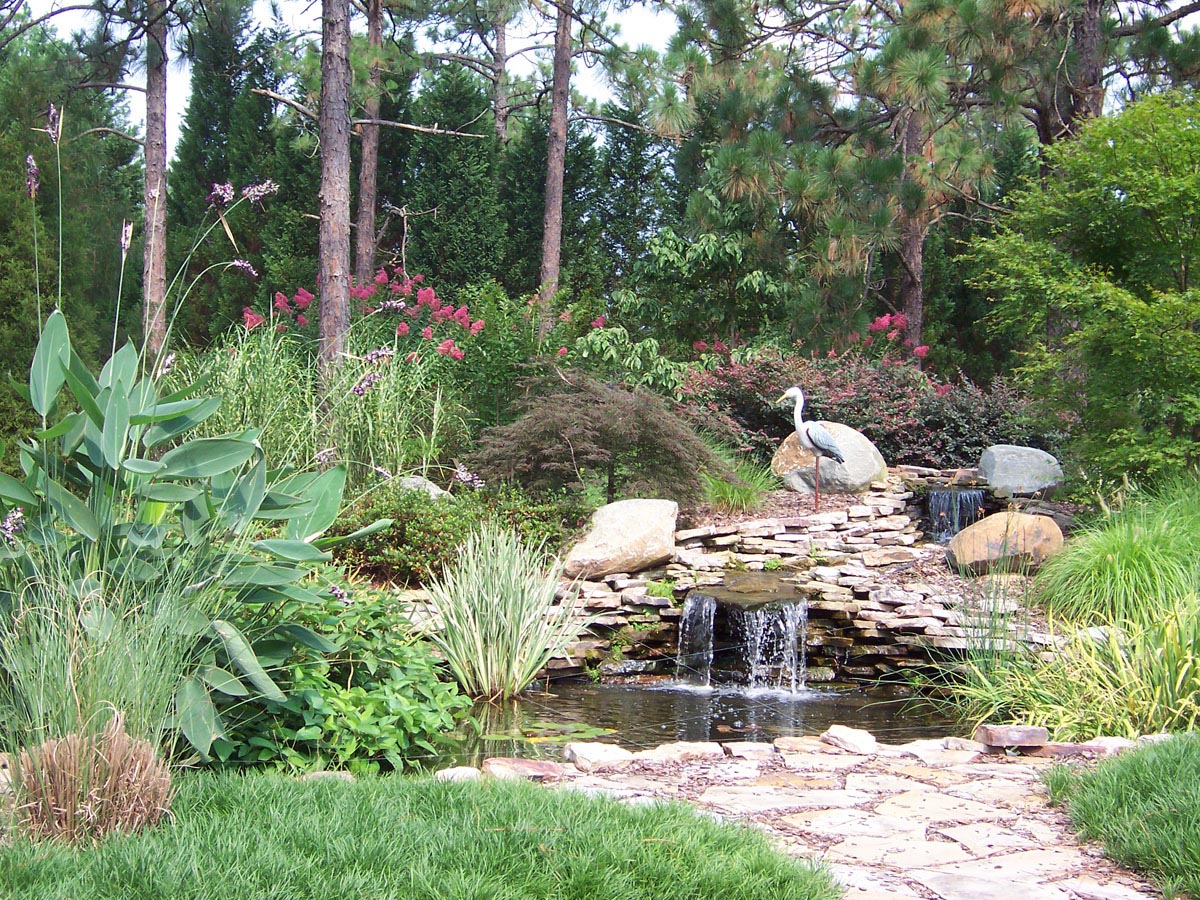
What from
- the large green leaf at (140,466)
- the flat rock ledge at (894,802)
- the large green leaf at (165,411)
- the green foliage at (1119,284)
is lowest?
the flat rock ledge at (894,802)

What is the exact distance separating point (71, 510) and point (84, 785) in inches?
35.9

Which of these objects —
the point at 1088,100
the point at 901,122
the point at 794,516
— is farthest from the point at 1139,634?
the point at 901,122

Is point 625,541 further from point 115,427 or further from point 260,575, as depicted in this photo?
point 115,427

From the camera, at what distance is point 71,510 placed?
9.73 ft

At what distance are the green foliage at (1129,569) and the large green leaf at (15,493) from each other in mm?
4412

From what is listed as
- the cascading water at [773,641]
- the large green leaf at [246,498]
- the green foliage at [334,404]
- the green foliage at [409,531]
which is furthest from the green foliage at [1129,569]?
the large green leaf at [246,498]

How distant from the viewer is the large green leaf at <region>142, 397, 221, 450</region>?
316 cm

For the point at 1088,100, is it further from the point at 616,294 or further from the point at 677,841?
the point at 677,841

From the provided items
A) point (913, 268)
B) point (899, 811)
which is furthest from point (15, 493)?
point (913, 268)

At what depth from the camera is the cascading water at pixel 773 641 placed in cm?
630

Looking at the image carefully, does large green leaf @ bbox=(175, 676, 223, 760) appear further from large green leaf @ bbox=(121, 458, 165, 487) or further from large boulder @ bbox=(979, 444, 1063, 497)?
large boulder @ bbox=(979, 444, 1063, 497)

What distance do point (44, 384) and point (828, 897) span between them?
2.57m

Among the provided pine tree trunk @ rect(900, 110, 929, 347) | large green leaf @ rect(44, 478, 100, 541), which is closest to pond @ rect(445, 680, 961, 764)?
large green leaf @ rect(44, 478, 100, 541)

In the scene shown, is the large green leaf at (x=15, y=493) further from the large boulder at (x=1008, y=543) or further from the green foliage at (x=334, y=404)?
the large boulder at (x=1008, y=543)
